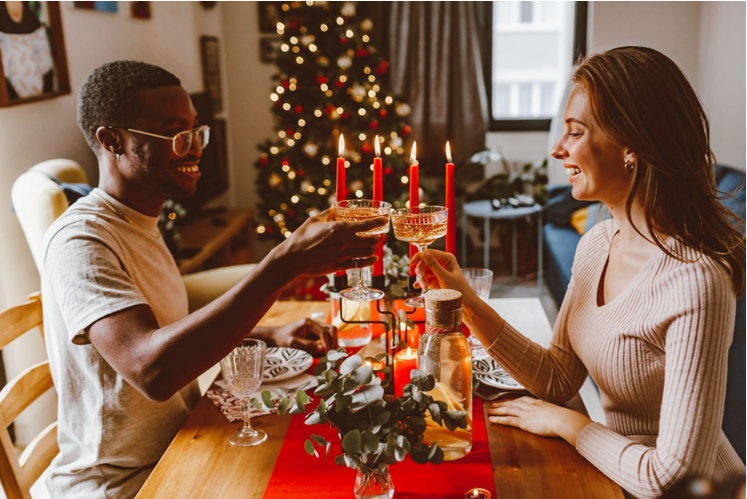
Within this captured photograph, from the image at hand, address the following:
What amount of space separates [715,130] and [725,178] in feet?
2.72

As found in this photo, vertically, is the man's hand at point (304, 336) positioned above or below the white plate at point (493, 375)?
above

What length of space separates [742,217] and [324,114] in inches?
107

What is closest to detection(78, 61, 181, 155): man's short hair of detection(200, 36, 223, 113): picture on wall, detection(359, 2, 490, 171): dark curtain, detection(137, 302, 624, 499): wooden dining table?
detection(137, 302, 624, 499): wooden dining table

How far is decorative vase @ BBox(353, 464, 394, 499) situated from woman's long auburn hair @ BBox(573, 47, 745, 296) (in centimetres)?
67

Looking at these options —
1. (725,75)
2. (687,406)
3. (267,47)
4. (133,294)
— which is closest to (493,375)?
(687,406)

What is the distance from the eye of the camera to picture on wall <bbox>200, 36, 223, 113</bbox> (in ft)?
14.9

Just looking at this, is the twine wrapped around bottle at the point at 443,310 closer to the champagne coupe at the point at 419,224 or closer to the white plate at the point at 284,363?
the champagne coupe at the point at 419,224

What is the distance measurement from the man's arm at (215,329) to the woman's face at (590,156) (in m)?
0.49

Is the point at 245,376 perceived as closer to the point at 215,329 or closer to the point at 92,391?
the point at 215,329

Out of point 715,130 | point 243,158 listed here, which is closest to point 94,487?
Answer: point 715,130

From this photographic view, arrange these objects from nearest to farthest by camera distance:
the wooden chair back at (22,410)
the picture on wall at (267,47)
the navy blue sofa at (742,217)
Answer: the wooden chair back at (22,410) → the navy blue sofa at (742,217) → the picture on wall at (267,47)

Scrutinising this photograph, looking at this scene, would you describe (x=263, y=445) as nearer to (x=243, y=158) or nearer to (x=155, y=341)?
(x=155, y=341)

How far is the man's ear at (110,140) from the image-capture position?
4.62 ft

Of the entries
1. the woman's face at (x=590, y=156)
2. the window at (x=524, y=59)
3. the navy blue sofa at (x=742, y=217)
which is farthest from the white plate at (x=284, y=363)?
the window at (x=524, y=59)
